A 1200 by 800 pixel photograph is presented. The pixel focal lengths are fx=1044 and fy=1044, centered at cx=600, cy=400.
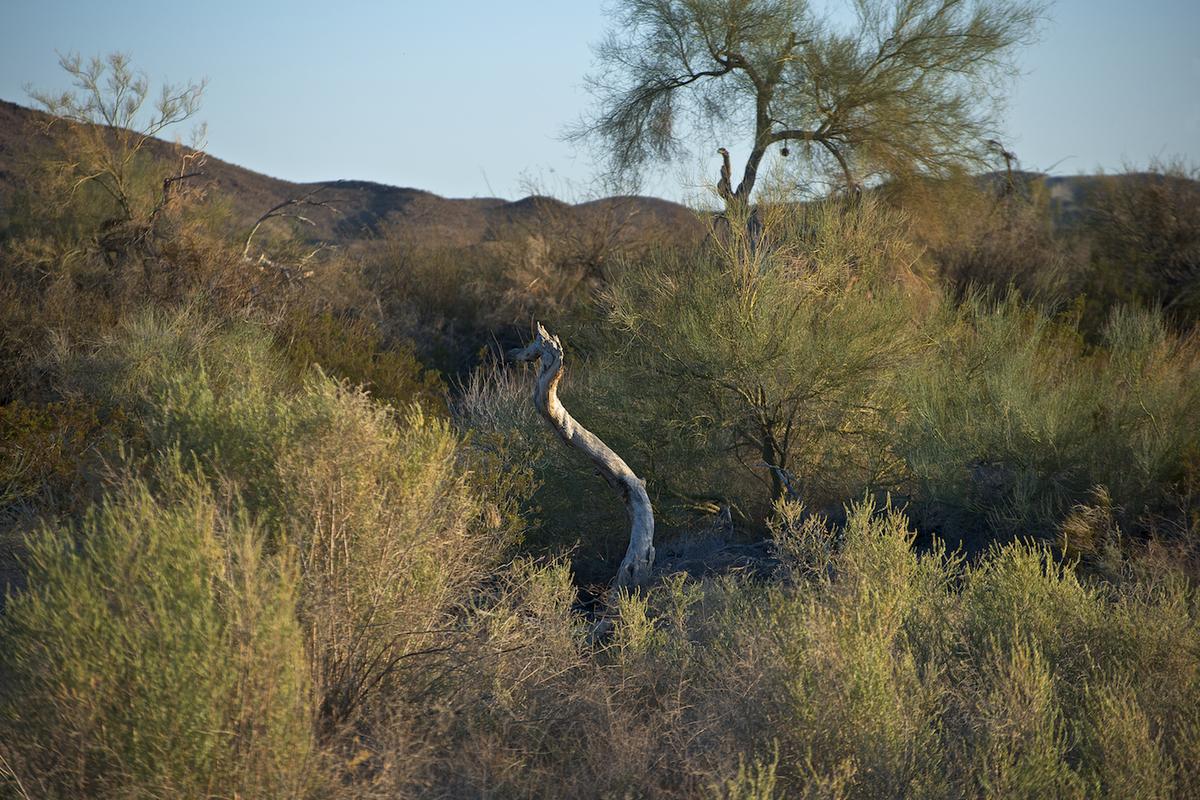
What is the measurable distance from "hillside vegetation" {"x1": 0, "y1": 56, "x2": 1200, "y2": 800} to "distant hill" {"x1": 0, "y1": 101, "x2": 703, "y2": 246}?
241cm

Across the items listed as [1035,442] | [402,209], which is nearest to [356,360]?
[1035,442]

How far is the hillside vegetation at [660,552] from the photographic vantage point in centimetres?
330

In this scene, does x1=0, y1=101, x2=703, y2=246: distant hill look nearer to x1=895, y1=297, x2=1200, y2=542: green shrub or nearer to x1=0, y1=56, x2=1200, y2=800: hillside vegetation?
x1=0, y1=56, x2=1200, y2=800: hillside vegetation

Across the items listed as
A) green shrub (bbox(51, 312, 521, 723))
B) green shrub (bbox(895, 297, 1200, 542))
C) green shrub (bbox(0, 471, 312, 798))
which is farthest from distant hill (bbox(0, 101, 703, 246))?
green shrub (bbox(0, 471, 312, 798))

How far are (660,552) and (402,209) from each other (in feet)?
143

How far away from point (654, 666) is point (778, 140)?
544 inches

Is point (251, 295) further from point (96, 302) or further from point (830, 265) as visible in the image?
point (830, 265)

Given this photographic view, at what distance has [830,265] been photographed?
8547 millimetres

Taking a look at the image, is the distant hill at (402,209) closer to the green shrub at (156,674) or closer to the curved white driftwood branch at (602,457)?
the curved white driftwood branch at (602,457)

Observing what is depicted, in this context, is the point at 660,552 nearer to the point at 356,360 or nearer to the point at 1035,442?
the point at 1035,442

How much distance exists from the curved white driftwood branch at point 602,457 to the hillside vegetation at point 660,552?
0.80 feet

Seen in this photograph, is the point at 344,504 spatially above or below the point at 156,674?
above

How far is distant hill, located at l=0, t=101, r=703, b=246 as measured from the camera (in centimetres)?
2027

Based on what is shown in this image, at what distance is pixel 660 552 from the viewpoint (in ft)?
26.3
